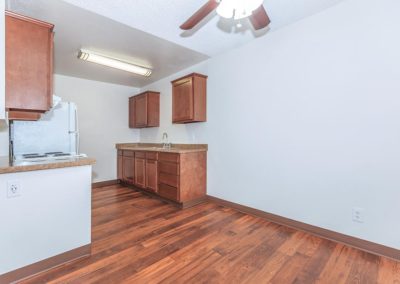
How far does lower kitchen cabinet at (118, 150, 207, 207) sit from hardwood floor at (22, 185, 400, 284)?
18.8 inches

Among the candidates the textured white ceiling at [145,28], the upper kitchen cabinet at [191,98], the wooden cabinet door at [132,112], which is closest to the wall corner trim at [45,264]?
the upper kitchen cabinet at [191,98]

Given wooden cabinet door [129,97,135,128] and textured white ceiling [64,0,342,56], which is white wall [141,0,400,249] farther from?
wooden cabinet door [129,97,135,128]

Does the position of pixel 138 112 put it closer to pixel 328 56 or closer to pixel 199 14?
pixel 199 14

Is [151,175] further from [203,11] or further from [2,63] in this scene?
[203,11]

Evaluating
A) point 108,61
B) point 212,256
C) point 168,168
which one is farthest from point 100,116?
point 212,256

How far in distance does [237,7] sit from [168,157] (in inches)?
90.0

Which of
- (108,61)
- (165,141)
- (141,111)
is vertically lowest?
(165,141)

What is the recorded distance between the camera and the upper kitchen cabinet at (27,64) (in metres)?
1.66

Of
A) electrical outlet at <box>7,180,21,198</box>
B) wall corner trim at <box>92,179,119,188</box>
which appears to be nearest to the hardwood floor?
electrical outlet at <box>7,180,21,198</box>

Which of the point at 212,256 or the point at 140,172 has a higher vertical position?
the point at 140,172

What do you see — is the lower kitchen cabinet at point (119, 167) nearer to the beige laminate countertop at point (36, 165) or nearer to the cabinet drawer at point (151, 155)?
the cabinet drawer at point (151, 155)

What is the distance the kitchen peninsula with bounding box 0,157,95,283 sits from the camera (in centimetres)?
145

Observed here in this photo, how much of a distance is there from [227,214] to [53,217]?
200 cm

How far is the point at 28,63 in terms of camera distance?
1730 mm
